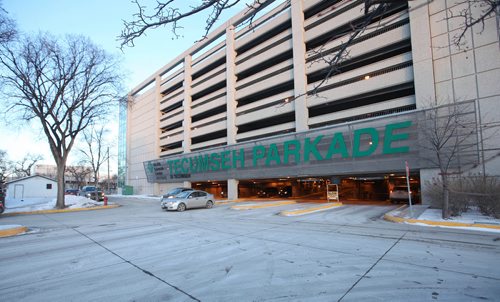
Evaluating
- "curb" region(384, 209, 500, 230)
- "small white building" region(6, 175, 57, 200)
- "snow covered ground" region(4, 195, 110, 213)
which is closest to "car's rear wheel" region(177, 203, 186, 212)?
"snow covered ground" region(4, 195, 110, 213)

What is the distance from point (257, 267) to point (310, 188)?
35.9m

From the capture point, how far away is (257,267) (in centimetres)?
525

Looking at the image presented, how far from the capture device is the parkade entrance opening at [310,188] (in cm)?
3341

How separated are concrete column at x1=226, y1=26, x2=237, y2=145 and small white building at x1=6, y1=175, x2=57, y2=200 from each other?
110 ft

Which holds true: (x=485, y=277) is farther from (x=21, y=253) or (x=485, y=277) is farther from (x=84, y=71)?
(x=84, y=71)

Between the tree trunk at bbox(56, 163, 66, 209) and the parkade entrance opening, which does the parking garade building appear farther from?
the tree trunk at bbox(56, 163, 66, 209)

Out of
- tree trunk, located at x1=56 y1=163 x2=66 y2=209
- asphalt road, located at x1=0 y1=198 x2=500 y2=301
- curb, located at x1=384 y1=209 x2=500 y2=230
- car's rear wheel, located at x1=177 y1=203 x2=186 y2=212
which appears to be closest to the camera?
asphalt road, located at x1=0 y1=198 x2=500 y2=301

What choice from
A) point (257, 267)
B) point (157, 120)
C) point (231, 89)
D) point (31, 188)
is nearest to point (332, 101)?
point (231, 89)

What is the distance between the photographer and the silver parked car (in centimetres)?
1764

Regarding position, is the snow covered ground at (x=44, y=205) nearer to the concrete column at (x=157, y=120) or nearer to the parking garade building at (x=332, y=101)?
the parking garade building at (x=332, y=101)

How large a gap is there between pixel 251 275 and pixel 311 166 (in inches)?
829

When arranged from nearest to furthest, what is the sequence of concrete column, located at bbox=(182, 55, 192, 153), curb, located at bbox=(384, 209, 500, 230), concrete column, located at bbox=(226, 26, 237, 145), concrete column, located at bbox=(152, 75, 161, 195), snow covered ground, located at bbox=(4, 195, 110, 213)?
curb, located at bbox=(384, 209, 500, 230) → snow covered ground, located at bbox=(4, 195, 110, 213) → concrete column, located at bbox=(226, 26, 237, 145) → concrete column, located at bbox=(182, 55, 192, 153) → concrete column, located at bbox=(152, 75, 161, 195)

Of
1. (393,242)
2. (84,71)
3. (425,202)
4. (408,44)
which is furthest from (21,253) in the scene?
(408,44)

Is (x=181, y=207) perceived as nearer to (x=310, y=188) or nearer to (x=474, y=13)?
(x=474, y=13)
